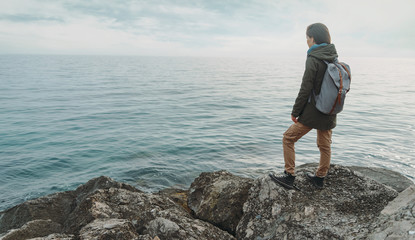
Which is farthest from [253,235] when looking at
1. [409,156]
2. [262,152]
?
[409,156]

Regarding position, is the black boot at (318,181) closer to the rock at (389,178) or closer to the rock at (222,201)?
the rock at (222,201)

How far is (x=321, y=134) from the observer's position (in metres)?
4.84

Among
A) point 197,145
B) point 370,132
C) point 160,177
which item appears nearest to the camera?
point 160,177

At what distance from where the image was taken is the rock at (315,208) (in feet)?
13.7

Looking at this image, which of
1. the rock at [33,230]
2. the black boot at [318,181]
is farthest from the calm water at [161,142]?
the black boot at [318,181]

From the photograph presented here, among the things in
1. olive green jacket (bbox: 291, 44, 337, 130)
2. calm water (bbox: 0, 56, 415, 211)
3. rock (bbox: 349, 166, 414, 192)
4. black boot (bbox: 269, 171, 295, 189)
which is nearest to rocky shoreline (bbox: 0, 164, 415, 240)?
black boot (bbox: 269, 171, 295, 189)

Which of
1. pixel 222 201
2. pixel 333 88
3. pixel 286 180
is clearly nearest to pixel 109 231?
pixel 222 201

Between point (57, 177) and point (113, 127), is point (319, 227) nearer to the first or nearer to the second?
point (57, 177)

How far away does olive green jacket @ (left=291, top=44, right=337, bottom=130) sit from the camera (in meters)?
4.46

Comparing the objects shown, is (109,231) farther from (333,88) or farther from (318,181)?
(333,88)

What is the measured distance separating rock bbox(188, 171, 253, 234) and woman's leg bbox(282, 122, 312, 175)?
1.16 metres

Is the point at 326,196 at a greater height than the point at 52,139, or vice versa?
the point at 326,196

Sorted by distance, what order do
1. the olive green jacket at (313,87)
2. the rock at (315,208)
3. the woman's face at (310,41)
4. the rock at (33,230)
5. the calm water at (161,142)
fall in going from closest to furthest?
the rock at (315,208) → the olive green jacket at (313,87) → the woman's face at (310,41) → the rock at (33,230) → the calm water at (161,142)

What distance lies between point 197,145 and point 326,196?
34.8 ft
